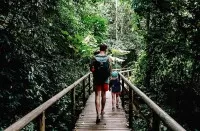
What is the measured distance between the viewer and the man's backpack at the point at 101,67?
23.5 ft

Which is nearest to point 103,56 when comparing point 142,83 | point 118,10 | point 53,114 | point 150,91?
point 53,114

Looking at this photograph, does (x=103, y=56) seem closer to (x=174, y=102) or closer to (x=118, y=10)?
(x=174, y=102)

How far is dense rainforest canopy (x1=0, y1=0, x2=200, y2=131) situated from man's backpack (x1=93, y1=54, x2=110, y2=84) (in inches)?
52.6

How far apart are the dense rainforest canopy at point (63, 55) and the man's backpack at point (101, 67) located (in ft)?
4.38

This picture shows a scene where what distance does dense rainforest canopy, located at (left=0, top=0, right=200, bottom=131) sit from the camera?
22.4ft

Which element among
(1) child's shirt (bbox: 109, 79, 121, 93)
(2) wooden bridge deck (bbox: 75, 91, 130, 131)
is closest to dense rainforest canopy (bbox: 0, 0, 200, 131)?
(2) wooden bridge deck (bbox: 75, 91, 130, 131)

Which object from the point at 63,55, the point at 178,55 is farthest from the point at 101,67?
the point at 63,55

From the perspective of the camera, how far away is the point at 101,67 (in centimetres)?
718

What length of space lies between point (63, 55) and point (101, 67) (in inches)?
212

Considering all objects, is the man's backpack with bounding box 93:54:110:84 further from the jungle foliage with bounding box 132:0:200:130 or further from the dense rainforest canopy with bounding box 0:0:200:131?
the jungle foliage with bounding box 132:0:200:130

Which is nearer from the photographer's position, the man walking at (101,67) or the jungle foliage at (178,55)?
the man walking at (101,67)

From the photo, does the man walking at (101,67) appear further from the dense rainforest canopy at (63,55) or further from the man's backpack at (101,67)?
the dense rainforest canopy at (63,55)

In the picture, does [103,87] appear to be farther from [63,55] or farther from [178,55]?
[63,55]

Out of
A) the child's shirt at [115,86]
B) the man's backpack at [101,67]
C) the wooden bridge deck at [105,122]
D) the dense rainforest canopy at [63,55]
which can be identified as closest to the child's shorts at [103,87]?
the man's backpack at [101,67]
